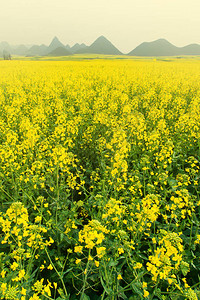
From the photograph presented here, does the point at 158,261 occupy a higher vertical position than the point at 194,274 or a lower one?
higher

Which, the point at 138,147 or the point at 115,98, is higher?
the point at 115,98

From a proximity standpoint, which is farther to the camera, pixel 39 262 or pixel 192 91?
pixel 192 91

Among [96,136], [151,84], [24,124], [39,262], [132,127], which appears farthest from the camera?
[151,84]

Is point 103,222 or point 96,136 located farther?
point 96,136

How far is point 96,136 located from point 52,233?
2.93m

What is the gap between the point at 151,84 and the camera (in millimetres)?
10641

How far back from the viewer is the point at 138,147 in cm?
446

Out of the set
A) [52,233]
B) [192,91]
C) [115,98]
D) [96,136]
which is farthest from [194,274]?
[192,91]

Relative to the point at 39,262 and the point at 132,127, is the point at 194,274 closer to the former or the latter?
the point at 39,262

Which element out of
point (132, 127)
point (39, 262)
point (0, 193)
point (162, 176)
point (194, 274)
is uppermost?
point (132, 127)

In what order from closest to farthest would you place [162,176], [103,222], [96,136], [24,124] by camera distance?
[103,222] < [162,176] < [24,124] < [96,136]

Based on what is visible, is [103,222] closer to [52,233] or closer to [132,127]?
[52,233]

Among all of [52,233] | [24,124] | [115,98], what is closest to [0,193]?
[52,233]

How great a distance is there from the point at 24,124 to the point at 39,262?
9.19 feet
